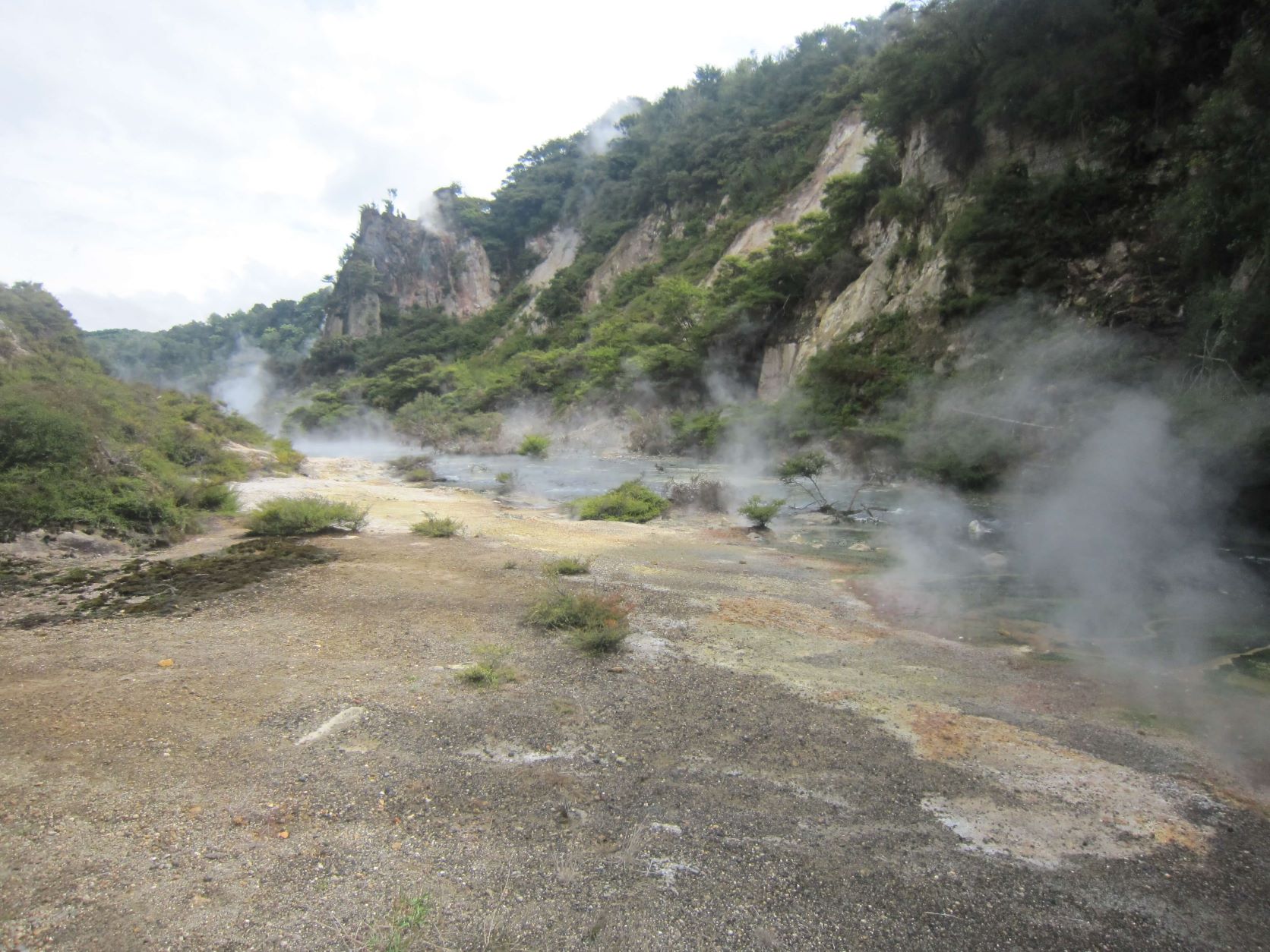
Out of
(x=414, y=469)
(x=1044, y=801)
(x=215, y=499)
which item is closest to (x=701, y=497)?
(x=215, y=499)

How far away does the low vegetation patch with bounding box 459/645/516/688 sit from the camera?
5.43 metres

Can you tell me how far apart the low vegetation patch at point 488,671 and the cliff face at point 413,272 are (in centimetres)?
7090

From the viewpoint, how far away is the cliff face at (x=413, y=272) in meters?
73.5

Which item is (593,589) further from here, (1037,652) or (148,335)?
(148,335)

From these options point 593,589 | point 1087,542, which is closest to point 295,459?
point 593,589

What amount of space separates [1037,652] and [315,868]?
251 inches

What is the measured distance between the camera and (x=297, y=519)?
1152 centimetres

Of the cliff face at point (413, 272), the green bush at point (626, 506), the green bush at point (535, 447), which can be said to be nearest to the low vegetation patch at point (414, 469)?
the green bush at point (535, 447)

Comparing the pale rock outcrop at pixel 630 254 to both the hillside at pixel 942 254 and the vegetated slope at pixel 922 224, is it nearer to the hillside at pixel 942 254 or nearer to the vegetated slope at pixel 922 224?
the vegetated slope at pixel 922 224

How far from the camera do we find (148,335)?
9388cm

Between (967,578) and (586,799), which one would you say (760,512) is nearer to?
(967,578)

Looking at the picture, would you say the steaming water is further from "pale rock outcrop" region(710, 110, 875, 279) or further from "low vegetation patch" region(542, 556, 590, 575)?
"pale rock outcrop" region(710, 110, 875, 279)

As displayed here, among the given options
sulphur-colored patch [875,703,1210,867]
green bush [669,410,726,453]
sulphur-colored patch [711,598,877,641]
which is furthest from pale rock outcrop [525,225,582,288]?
sulphur-colored patch [875,703,1210,867]

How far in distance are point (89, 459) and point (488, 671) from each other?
9.51 metres
